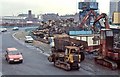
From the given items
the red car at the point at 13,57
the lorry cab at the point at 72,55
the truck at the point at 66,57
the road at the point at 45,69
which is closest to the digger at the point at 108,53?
the road at the point at 45,69

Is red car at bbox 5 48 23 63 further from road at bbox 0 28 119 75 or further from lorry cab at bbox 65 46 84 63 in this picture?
lorry cab at bbox 65 46 84 63

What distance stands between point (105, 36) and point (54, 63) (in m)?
5.82

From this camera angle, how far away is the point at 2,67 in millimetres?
29031

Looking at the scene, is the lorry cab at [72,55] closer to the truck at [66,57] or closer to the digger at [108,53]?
the truck at [66,57]

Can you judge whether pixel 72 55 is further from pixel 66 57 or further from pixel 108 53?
pixel 108 53

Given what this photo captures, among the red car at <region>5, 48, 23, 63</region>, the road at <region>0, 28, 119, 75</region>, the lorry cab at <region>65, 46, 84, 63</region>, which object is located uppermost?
the lorry cab at <region>65, 46, 84, 63</region>

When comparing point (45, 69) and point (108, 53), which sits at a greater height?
point (108, 53)

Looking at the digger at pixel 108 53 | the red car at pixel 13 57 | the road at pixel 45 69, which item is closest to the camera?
the road at pixel 45 69

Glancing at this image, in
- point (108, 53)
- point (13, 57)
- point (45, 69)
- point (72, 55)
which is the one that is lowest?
point (45, 69)

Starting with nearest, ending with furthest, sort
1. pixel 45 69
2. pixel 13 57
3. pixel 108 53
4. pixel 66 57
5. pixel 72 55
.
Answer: pixel 72 55
pixel 45 69
pixel 66 57
pixel 108 53
pixel 13 57

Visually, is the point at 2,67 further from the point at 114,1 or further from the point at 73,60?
the point at 114,1

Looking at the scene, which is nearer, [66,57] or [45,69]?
[45,69]

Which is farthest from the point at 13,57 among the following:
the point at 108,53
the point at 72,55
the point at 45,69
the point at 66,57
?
the point at 108,53

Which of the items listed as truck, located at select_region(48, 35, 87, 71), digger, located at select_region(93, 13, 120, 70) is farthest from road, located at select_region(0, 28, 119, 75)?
digger, located at select_region(93, 13, 120, 70)
